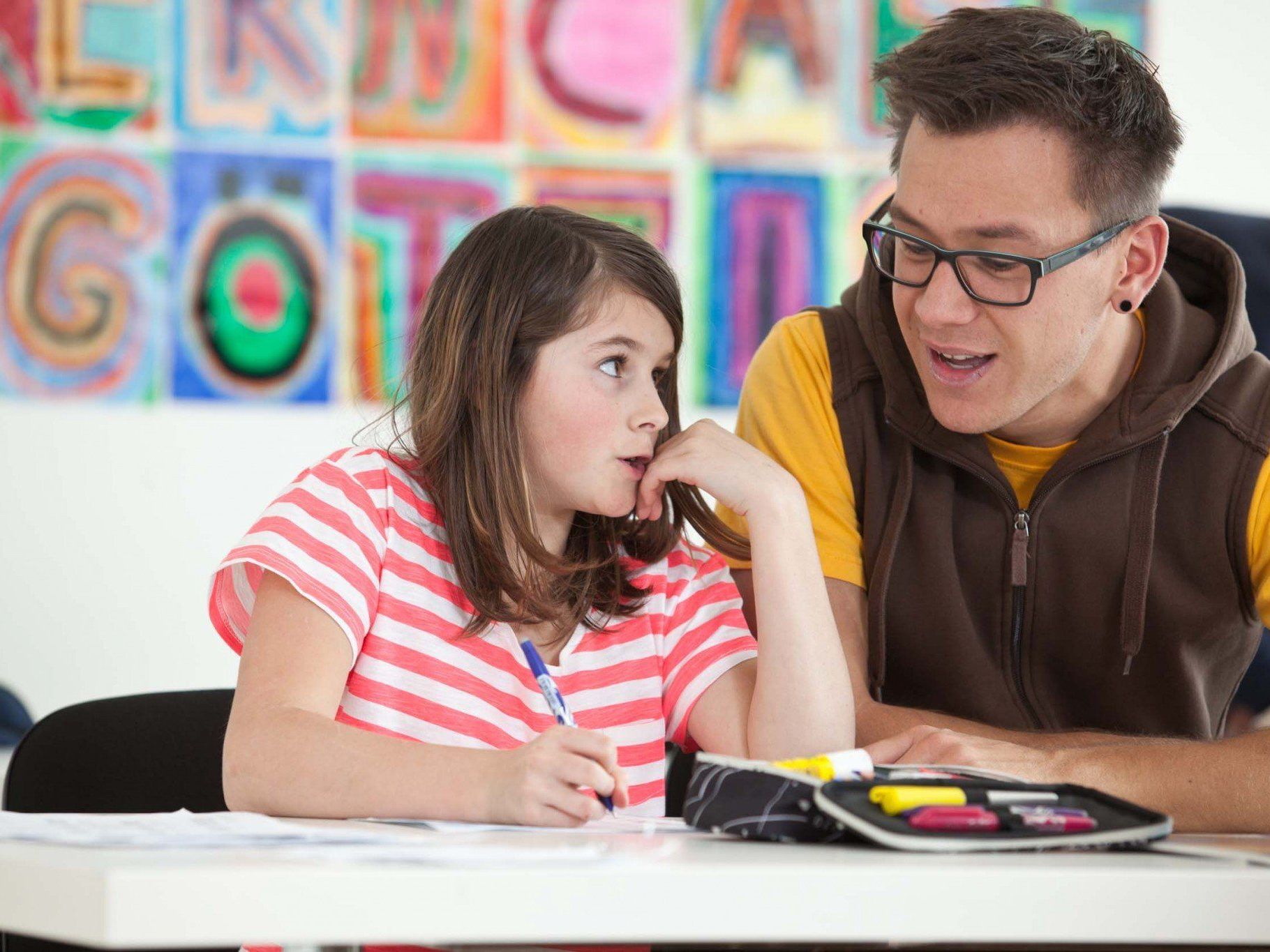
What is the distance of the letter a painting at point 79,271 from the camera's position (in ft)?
8.70

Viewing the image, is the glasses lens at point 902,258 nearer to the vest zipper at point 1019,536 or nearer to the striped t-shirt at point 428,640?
the vest zipper at point 1019,536

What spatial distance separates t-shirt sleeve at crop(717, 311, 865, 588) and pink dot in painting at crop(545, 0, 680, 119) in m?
1.26

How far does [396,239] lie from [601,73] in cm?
55

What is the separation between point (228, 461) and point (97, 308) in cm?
38

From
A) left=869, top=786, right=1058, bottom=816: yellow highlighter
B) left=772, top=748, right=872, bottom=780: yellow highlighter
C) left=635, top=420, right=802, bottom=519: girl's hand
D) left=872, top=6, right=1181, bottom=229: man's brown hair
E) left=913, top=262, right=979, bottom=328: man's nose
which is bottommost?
left=772, top=748, right=872, bottom=780: yellow highlighter

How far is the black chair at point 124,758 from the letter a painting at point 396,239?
4.61ft

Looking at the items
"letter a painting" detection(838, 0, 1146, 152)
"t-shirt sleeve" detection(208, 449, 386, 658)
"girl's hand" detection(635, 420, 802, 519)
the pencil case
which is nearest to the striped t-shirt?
"t-shirt sleeve" detection(208, 449, 386, 658)

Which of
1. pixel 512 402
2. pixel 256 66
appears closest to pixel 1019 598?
pixel 512 402

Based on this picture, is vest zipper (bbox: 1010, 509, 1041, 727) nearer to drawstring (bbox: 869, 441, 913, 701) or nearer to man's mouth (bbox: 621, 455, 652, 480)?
drawstring (bbox: 869, 441, 913, 701)

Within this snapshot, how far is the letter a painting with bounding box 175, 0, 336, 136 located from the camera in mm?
2725

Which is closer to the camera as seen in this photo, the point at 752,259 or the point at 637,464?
the point at 637,464

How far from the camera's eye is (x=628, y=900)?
0.67m

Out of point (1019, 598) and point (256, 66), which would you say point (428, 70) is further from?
point (1019, 598)

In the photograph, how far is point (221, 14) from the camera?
2.73 meters
